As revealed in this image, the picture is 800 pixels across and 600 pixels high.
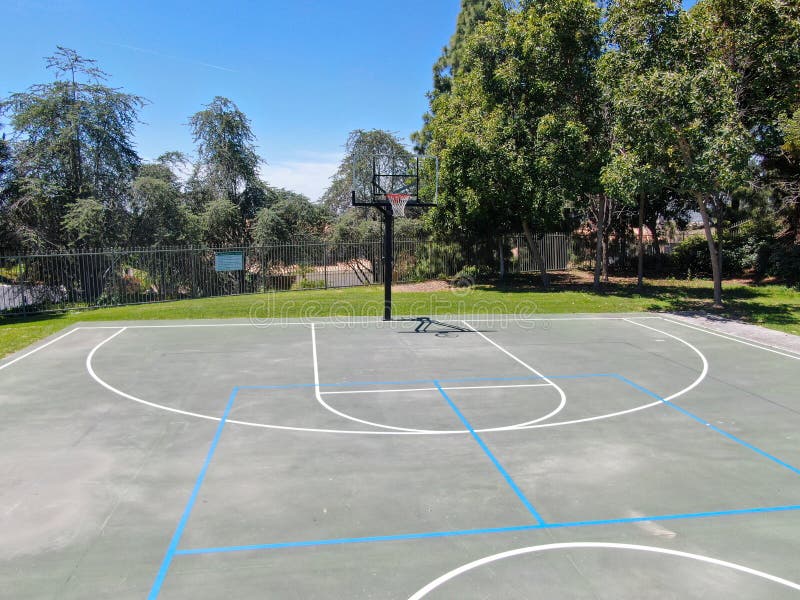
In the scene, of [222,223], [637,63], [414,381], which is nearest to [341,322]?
[414,381]

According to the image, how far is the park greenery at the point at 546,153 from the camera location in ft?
61.0

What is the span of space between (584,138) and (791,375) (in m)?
12.7

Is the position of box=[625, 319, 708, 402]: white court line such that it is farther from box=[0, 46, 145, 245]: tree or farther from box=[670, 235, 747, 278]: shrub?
box=[0, 46, 145, 245]: tree

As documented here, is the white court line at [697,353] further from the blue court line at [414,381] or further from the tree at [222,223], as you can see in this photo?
the tree at [222,223]

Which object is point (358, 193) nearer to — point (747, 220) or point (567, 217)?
point (567, 217)

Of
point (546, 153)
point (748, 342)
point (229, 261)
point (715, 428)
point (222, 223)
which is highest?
point (546, 153)

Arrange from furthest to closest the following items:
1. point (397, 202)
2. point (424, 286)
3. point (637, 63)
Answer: point (424, 286) < point (637, 63) < point (397, 202)

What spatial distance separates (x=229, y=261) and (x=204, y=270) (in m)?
1.22

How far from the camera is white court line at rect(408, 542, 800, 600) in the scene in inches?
218

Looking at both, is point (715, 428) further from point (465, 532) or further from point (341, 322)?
point (341, 322)

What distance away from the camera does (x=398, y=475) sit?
7926mm

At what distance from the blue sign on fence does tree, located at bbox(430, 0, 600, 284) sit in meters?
9.41

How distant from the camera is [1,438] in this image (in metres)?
9.10

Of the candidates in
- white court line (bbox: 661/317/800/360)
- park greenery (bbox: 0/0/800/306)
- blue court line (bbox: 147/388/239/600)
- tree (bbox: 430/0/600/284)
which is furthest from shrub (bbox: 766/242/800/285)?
blue court line (bbox: 147/388/239/600)
